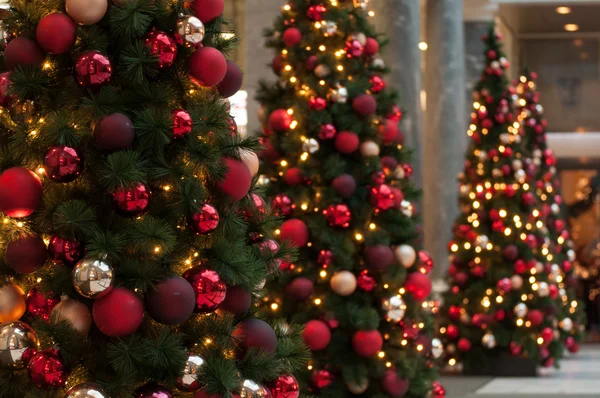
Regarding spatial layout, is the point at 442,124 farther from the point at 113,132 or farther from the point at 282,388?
the point at 113,132

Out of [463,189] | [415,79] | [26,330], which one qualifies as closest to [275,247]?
[26,330]

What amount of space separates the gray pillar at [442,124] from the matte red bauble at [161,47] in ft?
45.7

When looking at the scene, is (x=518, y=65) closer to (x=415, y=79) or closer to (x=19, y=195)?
(x=415, y=79)

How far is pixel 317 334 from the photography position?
23.3 feet

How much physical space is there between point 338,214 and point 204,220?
Answer: 3.40 metres

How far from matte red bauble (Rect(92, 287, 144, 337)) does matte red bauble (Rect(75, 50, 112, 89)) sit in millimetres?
731

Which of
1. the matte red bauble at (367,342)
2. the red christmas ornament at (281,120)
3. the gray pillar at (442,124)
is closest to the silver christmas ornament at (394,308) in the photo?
the matte red bauble at (367,342)

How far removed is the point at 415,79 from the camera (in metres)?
11.7

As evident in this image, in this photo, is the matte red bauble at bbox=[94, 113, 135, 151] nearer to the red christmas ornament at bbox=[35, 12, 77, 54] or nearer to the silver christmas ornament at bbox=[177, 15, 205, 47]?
the red christmas ornament at bbox=[35, 12, 77, 54]

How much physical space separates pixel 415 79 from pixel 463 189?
1688mm

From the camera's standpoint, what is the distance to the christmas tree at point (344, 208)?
728 cm

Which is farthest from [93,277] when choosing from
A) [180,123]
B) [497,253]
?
[497,253]

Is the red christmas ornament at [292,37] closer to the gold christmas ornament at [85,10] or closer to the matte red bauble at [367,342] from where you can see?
the matte red bauble at [367,342]

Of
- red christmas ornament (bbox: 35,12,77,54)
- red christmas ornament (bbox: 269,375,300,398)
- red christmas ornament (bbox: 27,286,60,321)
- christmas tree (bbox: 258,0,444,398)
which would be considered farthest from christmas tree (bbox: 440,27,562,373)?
red christmas ornament (bbox: 35,12,77,54)
